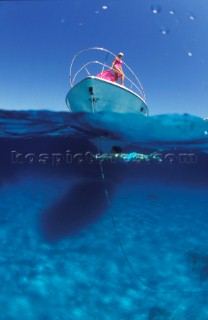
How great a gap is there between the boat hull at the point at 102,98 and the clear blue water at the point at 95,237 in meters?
0.88

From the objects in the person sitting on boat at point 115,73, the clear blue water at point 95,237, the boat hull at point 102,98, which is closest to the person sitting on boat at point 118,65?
the person sitting on boat at point 115,73

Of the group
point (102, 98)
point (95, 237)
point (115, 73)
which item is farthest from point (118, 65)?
point (95, 237)

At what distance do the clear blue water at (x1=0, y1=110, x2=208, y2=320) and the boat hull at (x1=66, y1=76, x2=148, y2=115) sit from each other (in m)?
0.88

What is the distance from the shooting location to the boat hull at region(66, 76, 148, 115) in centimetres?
992

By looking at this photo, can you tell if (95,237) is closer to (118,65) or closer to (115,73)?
(115,73)

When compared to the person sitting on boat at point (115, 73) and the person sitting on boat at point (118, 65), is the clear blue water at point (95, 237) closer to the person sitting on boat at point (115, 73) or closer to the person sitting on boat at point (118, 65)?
the person sitting on boat at point (115, 73)

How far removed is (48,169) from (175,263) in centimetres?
2177

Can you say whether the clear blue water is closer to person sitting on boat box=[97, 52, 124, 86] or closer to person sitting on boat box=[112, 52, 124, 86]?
person sitting on boat box=[97, 52, 124, 86]

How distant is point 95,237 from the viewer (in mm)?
13383

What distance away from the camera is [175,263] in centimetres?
1109

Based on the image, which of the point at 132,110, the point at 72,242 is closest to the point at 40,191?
the point at 72,242

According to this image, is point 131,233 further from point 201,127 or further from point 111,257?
point 201,127

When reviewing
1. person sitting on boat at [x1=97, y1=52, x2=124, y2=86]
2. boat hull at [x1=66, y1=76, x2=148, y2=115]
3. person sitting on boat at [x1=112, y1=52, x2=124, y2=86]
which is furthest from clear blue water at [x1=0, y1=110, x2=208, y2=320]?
person sitting on boat at [x1=112, y1=52, x2=124, y2=86]

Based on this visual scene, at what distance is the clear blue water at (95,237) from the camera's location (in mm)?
8219
